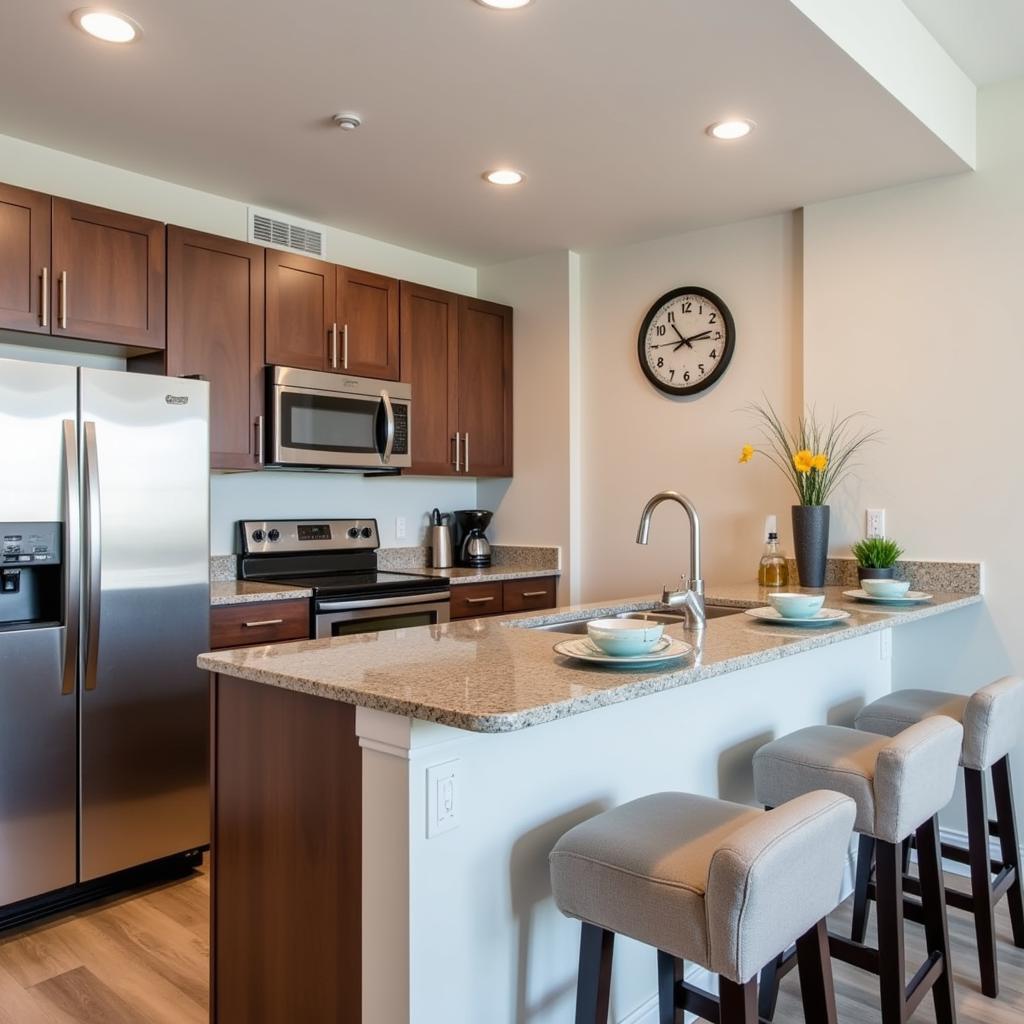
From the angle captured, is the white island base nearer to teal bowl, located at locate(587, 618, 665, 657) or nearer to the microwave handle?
teal bowl, located at locate(587, 618, 665, 657)

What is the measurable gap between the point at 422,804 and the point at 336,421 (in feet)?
8.09

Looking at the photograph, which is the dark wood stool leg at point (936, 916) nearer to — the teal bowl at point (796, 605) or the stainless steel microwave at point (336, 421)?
the teal bowl at point (796, 605)

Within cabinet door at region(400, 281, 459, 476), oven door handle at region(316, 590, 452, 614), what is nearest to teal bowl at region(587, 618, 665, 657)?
oven door handle at region(316, 590, 452, 614)

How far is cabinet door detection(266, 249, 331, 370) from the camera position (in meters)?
3.46

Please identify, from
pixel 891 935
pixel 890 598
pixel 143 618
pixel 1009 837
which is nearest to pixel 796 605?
pixel 890 598

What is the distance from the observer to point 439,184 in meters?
3.36

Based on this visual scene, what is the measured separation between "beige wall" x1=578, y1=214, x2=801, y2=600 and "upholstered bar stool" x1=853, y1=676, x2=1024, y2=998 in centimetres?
123

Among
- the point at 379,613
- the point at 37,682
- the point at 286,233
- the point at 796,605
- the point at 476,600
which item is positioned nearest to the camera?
the point at 796,605

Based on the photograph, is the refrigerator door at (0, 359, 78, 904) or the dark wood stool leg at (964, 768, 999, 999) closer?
the dark wood stool leg at (964, 768, 999, 999)

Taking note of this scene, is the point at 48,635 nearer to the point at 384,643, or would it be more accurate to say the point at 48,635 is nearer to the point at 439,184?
the point at 384,643

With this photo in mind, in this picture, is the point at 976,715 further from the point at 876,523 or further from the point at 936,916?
the point at 876,523

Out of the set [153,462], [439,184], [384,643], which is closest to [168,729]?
[153,462]

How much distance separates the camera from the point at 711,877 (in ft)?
4.16

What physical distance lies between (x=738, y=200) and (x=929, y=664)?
76.1 inches
